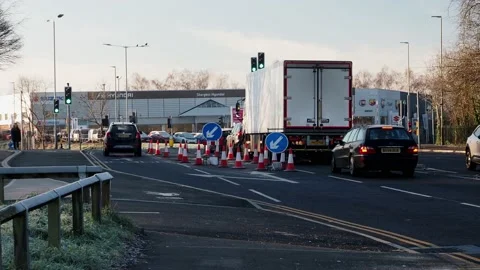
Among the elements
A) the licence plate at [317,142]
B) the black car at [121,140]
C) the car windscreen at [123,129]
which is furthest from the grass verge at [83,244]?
the car windscreen at [123,129]

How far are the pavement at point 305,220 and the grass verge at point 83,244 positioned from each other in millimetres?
313

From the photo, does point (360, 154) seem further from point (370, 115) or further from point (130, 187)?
point (370, 115)

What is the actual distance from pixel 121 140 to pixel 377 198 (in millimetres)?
22707

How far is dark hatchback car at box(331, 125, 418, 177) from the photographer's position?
20.7 m

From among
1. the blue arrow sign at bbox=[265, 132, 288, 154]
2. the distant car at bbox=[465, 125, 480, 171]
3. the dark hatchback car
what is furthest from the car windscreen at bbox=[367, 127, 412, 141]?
the blue arrow sign at bbox=[265, 132, 288, 154]

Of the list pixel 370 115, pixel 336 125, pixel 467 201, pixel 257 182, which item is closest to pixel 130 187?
pixel 257 182

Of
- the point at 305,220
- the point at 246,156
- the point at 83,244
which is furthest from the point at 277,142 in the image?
the point at 83,244

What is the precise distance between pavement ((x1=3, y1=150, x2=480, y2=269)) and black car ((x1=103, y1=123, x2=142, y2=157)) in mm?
15026

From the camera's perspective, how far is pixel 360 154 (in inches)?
825

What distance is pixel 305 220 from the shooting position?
12.2 metres

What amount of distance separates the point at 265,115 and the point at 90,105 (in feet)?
244

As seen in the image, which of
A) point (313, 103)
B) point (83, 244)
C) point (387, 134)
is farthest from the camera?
point (313, 103)

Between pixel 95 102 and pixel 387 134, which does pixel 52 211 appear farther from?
pixel 95 102

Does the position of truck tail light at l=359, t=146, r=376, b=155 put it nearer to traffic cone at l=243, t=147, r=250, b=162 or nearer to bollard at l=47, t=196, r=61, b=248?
traffic cone at l=243, t=147, r=250, b=162
